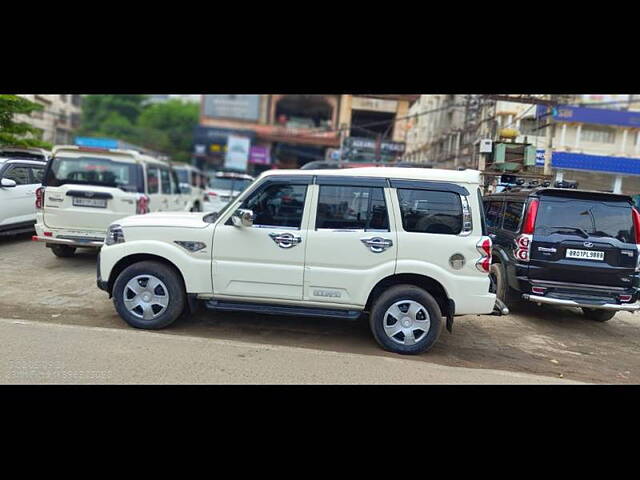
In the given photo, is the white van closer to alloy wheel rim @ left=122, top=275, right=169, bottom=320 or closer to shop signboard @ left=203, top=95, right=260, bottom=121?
alloy wheel rim @ left=122, top=275, right=169, bottom=320

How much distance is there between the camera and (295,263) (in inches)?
203

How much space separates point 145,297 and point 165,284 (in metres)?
0.29

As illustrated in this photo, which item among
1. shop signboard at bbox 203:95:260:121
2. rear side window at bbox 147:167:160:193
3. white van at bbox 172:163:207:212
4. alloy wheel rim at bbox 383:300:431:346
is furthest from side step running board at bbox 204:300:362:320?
shop signboard at bbox 203:95:260:121

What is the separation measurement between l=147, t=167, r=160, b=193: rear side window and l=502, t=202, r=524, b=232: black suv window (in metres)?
6.22

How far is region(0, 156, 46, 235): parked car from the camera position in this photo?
9078mm

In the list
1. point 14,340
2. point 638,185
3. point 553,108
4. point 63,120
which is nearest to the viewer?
point 14,340

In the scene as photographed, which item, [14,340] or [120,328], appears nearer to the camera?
[14,340]

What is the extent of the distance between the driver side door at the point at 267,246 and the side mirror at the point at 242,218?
73mm

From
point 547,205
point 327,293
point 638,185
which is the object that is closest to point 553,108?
point 547,205

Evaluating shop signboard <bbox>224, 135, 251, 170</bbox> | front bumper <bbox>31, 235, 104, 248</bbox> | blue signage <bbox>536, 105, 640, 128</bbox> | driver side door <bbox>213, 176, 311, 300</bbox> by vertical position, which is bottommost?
front bumper <bbox>31, 235, 104, 248</bbox>

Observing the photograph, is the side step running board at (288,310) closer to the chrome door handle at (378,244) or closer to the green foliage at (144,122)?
the chrome door handle at (378,244)

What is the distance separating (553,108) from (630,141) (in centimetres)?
2461

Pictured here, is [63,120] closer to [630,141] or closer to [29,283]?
[29,283]

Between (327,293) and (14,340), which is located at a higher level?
(327,293)
